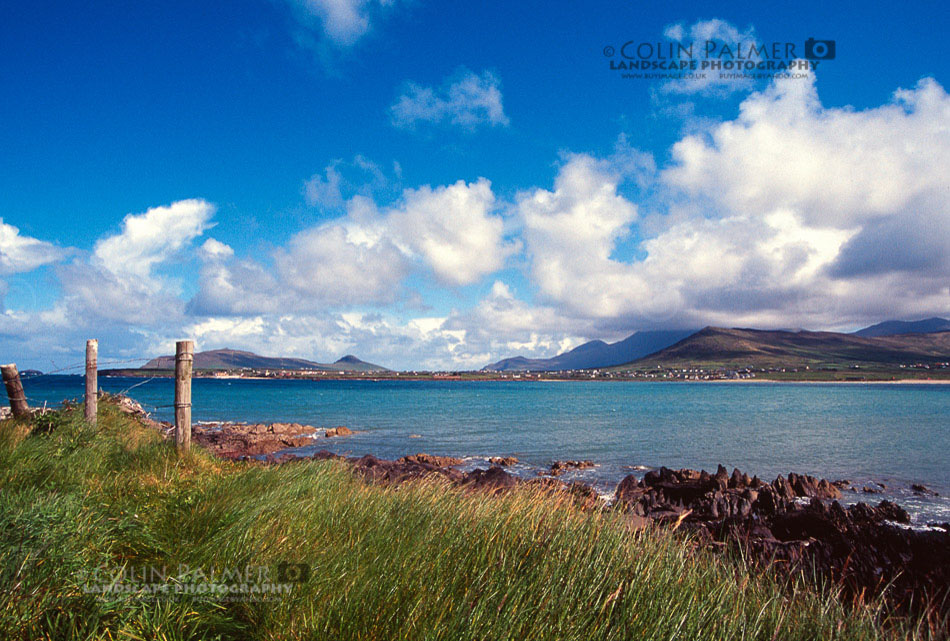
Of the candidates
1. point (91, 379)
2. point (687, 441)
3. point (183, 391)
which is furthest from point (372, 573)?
point (687, 441)

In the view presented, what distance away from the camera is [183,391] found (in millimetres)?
10812

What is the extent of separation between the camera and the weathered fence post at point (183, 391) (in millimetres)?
10406

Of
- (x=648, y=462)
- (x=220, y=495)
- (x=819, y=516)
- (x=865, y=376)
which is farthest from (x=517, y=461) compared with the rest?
(x=865, y=376)

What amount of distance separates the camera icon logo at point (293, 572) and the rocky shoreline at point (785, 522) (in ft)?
12.7

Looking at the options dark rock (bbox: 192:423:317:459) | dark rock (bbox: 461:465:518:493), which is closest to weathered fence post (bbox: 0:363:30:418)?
dark rock (bbox: 192:423:317:459)

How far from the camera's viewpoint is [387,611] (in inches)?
132

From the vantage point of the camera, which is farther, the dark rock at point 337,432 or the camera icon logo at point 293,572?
the dark rock at point 337,432

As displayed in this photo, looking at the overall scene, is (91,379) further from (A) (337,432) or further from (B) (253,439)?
(A) (337,432)

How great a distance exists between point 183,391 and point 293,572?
318 inches

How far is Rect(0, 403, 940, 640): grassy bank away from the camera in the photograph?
330cm

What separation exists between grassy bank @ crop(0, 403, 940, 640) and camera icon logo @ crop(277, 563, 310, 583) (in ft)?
0.07

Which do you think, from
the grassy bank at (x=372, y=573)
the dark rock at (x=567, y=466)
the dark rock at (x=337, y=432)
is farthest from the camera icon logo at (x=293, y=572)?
the dark rock at (x=337, y=432)

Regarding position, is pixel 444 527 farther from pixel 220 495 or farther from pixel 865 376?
pixel 865 376

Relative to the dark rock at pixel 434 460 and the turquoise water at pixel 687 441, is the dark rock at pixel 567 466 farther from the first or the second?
the dark rock at pixel 434 460
